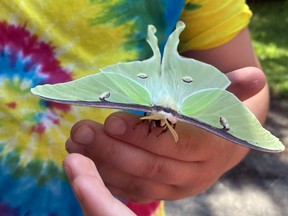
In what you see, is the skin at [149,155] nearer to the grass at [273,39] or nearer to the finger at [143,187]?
the finger at [143,187]

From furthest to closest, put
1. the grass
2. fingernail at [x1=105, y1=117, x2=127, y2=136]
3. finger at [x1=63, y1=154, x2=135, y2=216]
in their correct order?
the grass
fingernail at [x1=105, y1=117, x2=127, y2=136]
finger at [x1=63, y1=154, x2=135, y2=216]

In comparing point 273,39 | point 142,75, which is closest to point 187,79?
point 142,75

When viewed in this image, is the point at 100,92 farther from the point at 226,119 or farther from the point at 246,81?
the point at 246,81

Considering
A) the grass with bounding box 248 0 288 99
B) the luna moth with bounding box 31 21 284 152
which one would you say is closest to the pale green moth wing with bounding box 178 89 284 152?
the luna moth with bounding box 31 21 284 152

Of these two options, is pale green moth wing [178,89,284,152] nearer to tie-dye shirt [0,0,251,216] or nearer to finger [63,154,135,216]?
finger [63,154,135,216]

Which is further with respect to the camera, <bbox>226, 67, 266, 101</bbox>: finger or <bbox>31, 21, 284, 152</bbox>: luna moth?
<bbox>226, 67, 266, 101</bbox>: finger

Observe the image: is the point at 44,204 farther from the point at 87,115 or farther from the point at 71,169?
the point at 71,169
